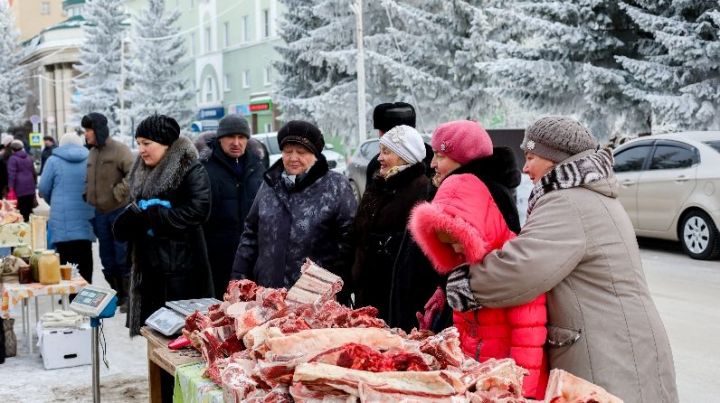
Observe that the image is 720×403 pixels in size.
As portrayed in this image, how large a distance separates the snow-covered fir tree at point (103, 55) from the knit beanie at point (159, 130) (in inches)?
1783

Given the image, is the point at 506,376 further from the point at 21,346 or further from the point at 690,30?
the point at 690,30

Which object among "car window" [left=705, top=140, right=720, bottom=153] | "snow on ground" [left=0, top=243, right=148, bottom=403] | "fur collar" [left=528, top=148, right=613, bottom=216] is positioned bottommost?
"snow on ground" [left=0, top=243, right=148, bottom=403]

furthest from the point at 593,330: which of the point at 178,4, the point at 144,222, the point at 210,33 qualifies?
the point at 178,4

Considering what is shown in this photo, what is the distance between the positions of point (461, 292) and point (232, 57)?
48826 mm

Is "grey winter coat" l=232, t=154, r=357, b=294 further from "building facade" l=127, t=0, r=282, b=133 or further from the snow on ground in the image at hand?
"building facade" l=127, t=0, r=282, b=133

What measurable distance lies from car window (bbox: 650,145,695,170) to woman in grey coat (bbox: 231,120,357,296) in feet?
27.7

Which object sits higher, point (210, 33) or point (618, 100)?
point (210, 33)

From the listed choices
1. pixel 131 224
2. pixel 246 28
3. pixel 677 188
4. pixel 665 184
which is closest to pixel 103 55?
pixel 246 28

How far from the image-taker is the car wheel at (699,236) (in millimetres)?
11727

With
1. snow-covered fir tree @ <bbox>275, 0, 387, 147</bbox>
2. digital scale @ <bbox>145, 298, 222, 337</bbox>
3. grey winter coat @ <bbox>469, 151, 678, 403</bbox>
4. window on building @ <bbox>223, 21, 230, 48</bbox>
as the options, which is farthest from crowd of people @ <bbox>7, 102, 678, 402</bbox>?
window on building @ <bbox>223, 21, 230, 48</bbox>

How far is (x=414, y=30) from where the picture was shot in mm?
26609

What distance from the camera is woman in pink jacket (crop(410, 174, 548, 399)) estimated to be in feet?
10.3

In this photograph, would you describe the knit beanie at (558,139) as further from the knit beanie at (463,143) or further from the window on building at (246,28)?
the window on building at (246,28)

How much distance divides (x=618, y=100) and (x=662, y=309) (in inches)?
441
